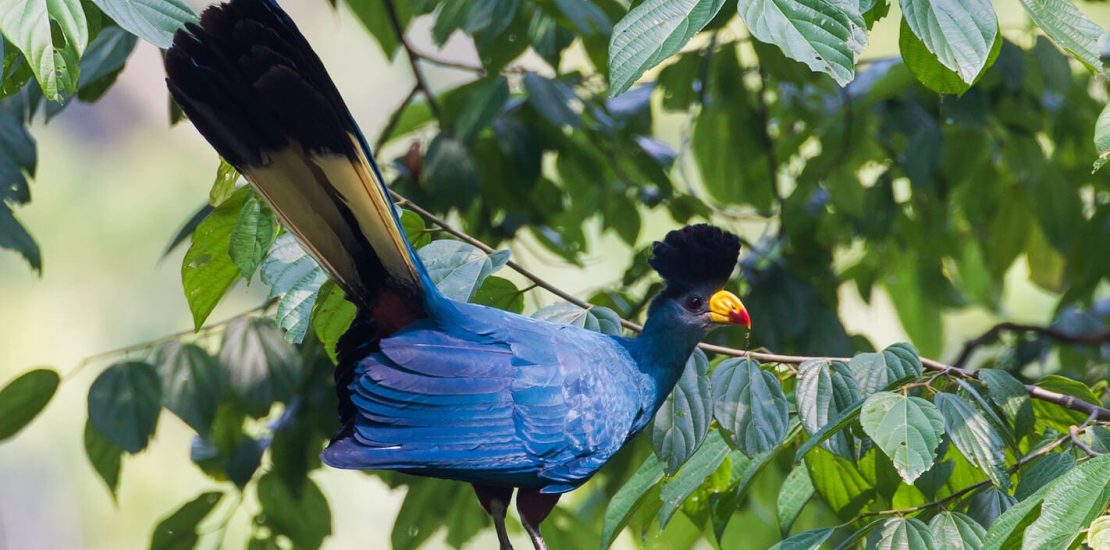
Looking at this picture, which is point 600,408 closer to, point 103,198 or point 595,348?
point 595,348

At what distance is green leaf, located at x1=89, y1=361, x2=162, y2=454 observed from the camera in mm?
3145

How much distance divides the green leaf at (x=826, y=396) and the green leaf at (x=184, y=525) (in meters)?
1.85

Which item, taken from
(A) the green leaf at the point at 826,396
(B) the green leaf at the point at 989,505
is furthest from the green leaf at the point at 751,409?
(B) the green leaf at the point at 989,505

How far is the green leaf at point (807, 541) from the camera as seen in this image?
2.16 meters

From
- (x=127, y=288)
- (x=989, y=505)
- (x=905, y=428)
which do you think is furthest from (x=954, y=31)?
(x=127, y=288)

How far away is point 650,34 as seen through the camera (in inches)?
68.8

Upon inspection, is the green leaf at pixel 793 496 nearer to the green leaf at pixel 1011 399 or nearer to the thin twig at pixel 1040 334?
the green leaf at pixel 1011 399

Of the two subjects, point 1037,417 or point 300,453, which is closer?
point 1037,417

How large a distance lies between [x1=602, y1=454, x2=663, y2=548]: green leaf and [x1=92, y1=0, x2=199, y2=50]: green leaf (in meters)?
1.22

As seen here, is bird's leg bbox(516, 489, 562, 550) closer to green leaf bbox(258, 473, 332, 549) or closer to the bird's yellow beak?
the bird's yellow beak

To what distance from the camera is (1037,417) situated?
2.46 m

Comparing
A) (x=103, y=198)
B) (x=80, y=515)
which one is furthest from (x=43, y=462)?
(x=103, y=198)

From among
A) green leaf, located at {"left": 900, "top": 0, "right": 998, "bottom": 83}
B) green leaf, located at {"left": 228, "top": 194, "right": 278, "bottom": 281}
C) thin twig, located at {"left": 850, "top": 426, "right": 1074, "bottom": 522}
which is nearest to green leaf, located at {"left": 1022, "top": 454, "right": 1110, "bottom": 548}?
thin twig, located at {"left": 850, "top": 426, "right": 1074, "bottom": 522}

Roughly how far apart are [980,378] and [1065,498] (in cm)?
57
